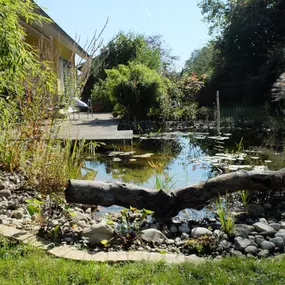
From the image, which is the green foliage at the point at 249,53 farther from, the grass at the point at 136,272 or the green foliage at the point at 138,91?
the grass at the point at 136,272

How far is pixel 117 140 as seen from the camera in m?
7.96

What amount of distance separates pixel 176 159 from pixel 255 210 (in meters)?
3.31

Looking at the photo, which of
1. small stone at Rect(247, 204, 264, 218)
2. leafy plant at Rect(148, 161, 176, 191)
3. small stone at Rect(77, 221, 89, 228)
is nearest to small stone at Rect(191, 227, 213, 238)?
small stone at Rect(247, 204, 264, 218)

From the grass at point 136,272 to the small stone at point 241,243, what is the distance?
28cm

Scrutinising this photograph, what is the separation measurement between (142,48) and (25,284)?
2046 cm

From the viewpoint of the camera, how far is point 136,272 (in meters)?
2.11

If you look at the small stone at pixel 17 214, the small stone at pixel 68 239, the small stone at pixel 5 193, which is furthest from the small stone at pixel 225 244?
the small stone at pixel 5 193

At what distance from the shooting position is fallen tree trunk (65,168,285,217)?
3199mm

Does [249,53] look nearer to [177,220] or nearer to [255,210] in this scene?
[255,210]

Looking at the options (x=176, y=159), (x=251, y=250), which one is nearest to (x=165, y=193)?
(x=251, y=250)

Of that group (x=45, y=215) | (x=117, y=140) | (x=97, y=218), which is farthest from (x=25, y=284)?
(x=117, y=140)

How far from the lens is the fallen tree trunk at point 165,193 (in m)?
3.20

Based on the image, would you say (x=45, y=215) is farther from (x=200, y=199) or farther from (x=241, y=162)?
(x=241, y=162)

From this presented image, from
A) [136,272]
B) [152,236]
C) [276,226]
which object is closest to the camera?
[136,272]
